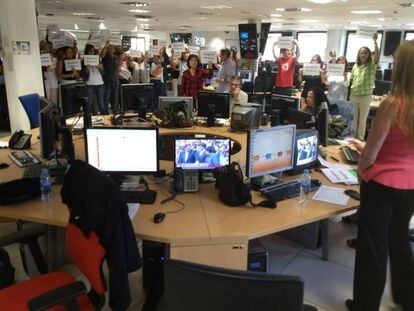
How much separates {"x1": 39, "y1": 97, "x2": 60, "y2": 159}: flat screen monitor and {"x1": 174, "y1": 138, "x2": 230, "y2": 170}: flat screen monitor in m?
0.99

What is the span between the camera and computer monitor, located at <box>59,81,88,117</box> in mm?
3741

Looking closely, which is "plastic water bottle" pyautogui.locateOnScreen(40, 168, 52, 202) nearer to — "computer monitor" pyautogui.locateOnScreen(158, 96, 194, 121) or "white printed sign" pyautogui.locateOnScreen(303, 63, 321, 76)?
"computer monitor" pyautogui.locateOnScreen(158, 96, 194, 121)

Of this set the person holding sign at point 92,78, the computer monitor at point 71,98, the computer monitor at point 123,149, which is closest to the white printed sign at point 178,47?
the person holding sign at point 92,78

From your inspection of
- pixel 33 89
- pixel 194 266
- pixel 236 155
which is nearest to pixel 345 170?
pixel 236 155

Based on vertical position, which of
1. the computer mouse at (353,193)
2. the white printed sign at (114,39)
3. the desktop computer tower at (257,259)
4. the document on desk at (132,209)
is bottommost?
the desktop computer tower at (257,259)

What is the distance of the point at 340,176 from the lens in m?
2.81

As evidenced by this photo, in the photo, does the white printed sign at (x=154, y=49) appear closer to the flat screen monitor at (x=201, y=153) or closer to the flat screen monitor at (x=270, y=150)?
the flat screen monitor at (x=201, y=153)

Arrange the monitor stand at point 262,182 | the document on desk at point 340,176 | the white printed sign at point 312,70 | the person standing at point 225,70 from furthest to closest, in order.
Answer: the person standing at point 225,70, the white printed sign at point 312,70, the document on desk at point 340,176, the monitor stand at point 262,182

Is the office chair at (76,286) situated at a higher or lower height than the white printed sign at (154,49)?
lower

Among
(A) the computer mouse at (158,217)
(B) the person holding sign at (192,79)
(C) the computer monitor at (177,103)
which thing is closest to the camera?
(A) the computer mouse at (158,217)

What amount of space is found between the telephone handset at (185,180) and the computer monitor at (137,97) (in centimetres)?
225

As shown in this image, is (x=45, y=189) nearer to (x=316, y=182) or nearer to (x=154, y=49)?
(x=316, y=182)

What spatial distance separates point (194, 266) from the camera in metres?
1.05

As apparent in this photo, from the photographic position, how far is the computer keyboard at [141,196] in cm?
232
